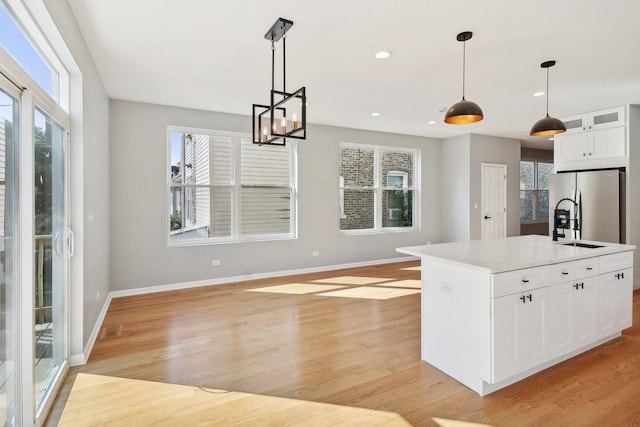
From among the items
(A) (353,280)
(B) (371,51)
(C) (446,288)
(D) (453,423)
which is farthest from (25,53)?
(A) (353,280)

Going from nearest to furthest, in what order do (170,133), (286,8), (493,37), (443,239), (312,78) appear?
1. (286,8)
2. (493,37)
3. (312,78)
4. (170,133)
5. (443,239)

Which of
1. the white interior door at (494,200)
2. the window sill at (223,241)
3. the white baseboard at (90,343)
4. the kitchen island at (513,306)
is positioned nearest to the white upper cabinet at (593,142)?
the white interior door at (494,200)

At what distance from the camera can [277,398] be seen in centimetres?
239

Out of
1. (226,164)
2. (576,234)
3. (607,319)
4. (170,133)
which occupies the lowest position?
(607,319)

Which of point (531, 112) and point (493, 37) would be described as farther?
point (531, 112)

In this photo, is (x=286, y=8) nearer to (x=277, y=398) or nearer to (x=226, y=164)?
(x=277, y=398)

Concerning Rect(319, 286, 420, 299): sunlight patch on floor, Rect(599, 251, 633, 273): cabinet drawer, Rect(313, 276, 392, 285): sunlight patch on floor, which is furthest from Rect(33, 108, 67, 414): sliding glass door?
Rect(599, 251, 633, 273): cabinet drawer

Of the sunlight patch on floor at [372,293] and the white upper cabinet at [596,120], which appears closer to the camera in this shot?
the sunlight patch on floor at [372,293]

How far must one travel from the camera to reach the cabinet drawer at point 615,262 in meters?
2.98

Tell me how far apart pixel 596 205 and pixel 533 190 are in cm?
433

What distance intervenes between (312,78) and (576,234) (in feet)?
14.9

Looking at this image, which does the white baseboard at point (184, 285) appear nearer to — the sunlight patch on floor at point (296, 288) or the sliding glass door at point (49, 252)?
the sliding glass door at point (49, 252)

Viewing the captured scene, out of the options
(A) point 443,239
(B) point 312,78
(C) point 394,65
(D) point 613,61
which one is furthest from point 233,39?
(A) point 443,239

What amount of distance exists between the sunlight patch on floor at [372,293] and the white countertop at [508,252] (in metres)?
1.82
